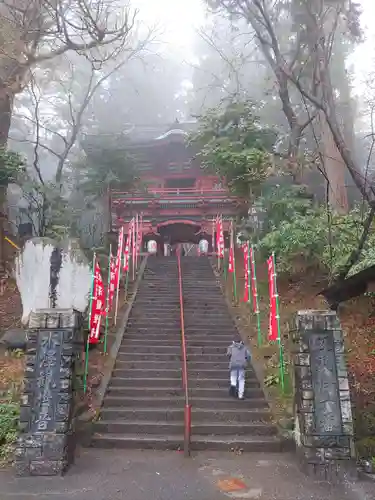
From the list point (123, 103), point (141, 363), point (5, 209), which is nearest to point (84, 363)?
point (141, 363)

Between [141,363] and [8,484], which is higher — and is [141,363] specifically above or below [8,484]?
above

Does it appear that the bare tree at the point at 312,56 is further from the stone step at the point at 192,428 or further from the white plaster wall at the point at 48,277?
the white plaster wall at the point at 48,277

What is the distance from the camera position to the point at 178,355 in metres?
10.3

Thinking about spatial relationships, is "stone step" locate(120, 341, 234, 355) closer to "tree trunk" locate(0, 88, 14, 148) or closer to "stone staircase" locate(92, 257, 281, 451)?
"stone staircase" locate(92, 257, 281, 451)

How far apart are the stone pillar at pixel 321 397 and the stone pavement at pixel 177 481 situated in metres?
0.37

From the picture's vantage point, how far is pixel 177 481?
5.99 metres

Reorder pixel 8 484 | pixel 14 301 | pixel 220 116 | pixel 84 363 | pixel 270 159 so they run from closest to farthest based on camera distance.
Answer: pixel 8 484 < pixel 84 363 < pixel 14 301 < pixel 270 159 < pixel 220 116

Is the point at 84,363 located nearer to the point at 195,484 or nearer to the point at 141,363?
the point at 141,363

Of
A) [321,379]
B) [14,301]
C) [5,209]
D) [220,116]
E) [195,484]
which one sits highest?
[220,116]

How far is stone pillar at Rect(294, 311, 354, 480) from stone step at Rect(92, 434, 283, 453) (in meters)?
0.77

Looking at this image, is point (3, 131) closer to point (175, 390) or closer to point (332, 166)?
point (332, 166)

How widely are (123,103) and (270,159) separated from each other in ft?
96.4

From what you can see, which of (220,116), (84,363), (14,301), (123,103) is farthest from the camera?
(123,103)

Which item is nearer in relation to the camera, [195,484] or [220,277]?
[195,484]
